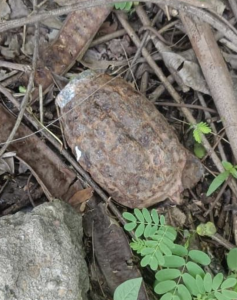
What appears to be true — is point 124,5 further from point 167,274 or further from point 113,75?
point 167,274

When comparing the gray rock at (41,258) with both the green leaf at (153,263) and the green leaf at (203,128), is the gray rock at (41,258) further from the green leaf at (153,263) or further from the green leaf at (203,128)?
the green leaf at (203,128)

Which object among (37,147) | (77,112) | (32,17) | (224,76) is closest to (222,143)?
(224,76)

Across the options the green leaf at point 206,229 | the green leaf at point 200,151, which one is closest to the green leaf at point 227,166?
the green leaf at point 200,151

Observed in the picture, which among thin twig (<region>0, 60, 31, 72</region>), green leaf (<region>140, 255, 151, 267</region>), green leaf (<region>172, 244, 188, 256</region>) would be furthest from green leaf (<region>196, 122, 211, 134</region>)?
thin twig (<region>0, 60, 31, 72</region>)

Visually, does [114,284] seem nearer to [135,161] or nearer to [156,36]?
[135,161]

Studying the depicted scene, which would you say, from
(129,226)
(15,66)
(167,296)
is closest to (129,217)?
(129,226)

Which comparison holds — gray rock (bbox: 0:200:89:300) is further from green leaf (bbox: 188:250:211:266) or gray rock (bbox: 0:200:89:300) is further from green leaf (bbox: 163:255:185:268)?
green leaf (bbox: 188:250:211:266)
